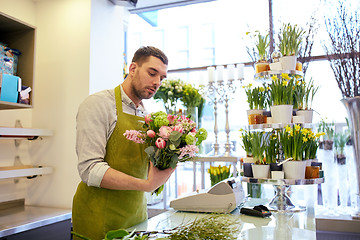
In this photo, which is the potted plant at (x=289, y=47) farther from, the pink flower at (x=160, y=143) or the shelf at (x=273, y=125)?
the pink flower at (x=160, y=143)

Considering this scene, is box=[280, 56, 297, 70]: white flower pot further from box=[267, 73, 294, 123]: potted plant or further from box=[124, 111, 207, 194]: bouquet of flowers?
box=[124, 111, 207, 194]: bouquet of flowers

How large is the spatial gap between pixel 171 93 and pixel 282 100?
2.13m

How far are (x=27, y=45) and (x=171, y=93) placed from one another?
1.88 metres

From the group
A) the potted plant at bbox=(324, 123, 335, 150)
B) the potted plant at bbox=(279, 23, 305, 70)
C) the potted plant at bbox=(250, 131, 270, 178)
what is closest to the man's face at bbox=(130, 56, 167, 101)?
the potted plant at bbox=(250, 131, 270, 178)

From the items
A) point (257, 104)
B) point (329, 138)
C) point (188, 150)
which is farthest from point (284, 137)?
point (329, 138)

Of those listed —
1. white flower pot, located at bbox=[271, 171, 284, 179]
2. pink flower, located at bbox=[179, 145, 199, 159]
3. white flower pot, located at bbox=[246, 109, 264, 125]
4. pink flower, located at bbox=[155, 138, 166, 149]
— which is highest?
white flower pot, located at bbox=[246, 109, 264, 125]

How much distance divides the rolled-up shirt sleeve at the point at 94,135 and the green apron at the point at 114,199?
65mm

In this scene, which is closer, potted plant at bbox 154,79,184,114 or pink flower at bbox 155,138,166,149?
pink flower at bbox 155,138,166,149

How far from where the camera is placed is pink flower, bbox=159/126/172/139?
1.25 metres

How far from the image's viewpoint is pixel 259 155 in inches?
77.0

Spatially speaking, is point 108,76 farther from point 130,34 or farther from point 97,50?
point 130,34

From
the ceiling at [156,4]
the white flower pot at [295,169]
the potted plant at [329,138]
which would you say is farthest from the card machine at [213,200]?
the ceiling at [156,4]

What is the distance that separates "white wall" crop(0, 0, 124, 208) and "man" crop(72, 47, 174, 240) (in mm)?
1255

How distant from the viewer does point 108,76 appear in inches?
121
